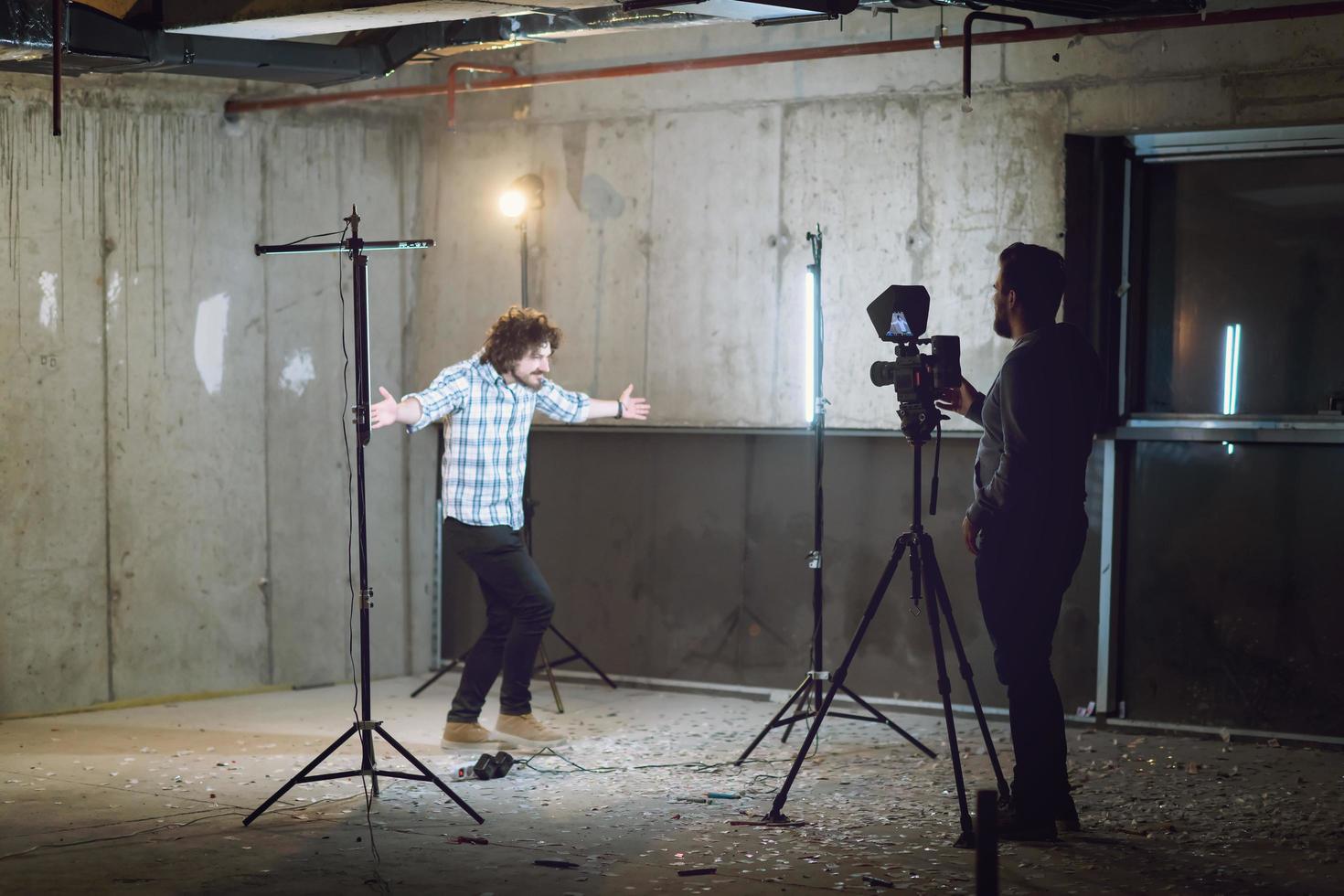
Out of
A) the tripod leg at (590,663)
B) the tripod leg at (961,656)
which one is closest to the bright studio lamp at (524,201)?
the tripod leg at (590,663)

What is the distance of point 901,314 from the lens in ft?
16.6

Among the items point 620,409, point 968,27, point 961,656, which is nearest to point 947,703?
point 961,656

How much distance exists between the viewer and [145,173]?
7.04 metres

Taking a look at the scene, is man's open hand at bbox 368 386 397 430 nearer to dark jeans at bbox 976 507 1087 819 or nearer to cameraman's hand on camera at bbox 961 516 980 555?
cameraman's hand on camera at bbox 961 516 980 555

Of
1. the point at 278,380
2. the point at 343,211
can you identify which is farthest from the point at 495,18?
the point at 278,380

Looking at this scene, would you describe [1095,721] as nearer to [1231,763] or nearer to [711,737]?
[1231,763]

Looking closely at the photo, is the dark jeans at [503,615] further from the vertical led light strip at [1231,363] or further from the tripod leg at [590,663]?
the vertical led light strip at [1231,363]

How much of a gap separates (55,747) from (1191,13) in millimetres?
5181

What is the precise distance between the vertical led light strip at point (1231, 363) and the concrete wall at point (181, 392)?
396 centimetres

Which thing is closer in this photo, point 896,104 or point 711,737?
point 711,737

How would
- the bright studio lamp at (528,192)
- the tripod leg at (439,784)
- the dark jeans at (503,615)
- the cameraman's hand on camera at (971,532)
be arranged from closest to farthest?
the cameraman's hand on camera at (971,532), the tripod leg at (439,784), the dark jeans at (503,615), the bright studio lamp at (528,192)

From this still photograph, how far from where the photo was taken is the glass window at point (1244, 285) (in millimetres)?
6266

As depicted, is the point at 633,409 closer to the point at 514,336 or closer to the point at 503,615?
the point at 514,336

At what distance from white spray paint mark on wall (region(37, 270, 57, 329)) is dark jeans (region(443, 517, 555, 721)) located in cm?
209
